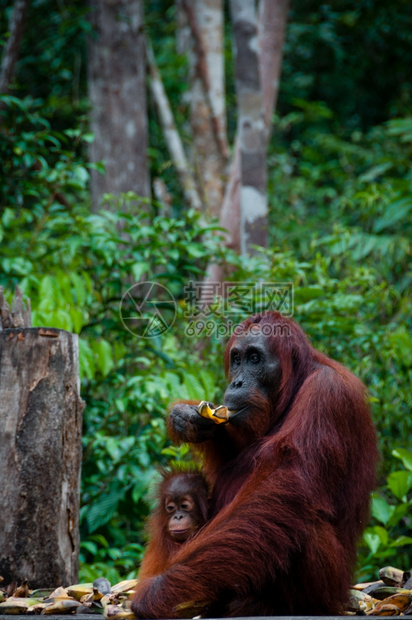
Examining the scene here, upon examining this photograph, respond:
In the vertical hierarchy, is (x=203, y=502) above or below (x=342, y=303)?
below

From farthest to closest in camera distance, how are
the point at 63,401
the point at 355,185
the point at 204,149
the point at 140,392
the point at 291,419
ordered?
the point at 355,185 → the point at 204,149 → the point at 140,392 → the point at 63,401 → the point at 291,419

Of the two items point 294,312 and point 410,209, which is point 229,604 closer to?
point 294,312

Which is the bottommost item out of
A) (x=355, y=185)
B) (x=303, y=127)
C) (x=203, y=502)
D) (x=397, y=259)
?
(x=203, y=502)

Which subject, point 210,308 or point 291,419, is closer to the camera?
point 291,419

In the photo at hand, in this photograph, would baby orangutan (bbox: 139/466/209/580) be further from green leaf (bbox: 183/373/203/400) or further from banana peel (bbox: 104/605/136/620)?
green leaf (bbox: 183/373/203/400)

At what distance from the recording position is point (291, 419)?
2.84 meters

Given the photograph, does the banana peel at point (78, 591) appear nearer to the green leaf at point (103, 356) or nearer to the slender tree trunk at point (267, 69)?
the green leaf at point (103, 356)

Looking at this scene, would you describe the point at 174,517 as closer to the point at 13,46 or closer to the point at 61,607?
the point at 61,607

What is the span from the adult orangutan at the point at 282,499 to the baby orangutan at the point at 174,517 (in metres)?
0.10

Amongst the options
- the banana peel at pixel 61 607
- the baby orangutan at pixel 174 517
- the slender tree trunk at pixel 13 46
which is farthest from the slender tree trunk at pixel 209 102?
the banana peel at pixel 61 607

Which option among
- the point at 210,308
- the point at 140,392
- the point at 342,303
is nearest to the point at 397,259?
the point at 342,303

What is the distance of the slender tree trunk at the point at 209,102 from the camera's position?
315 inches

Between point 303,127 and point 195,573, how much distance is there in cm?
938

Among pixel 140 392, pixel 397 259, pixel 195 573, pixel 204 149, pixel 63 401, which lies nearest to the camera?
pixel 195 573
